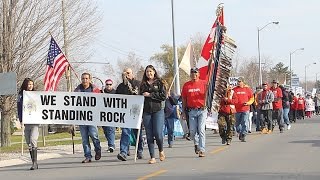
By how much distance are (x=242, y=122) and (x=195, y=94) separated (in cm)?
553

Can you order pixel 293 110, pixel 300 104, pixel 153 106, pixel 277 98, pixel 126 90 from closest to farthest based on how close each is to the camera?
pixel 153 106 → pixel 126 90 → pixel 277 98 → pixel 293 110 → pixel 300 104

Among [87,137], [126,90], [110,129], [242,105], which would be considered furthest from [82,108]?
[242,105]

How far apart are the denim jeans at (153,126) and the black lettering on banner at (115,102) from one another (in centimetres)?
76

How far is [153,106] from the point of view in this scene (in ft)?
40.5

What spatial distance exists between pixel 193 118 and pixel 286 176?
151 inches

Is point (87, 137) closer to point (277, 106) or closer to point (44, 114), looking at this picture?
point (44, 114)

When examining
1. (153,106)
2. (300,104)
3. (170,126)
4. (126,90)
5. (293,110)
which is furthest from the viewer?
(300,104)

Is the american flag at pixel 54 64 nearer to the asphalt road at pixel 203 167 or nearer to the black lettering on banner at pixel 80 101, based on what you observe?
the asphalt road at pixel 203 167

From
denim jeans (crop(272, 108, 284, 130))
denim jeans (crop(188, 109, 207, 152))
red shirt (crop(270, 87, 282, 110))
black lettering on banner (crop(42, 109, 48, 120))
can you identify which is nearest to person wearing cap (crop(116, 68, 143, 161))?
denim jeans (crop(188, 109, 207, 152))

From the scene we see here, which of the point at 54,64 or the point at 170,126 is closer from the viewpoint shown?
the point at 54,64

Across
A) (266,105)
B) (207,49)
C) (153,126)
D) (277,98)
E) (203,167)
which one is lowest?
(203,167)

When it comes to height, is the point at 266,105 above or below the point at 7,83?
below

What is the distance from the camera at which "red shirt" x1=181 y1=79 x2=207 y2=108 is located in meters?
13.3

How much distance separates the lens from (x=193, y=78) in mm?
13461
